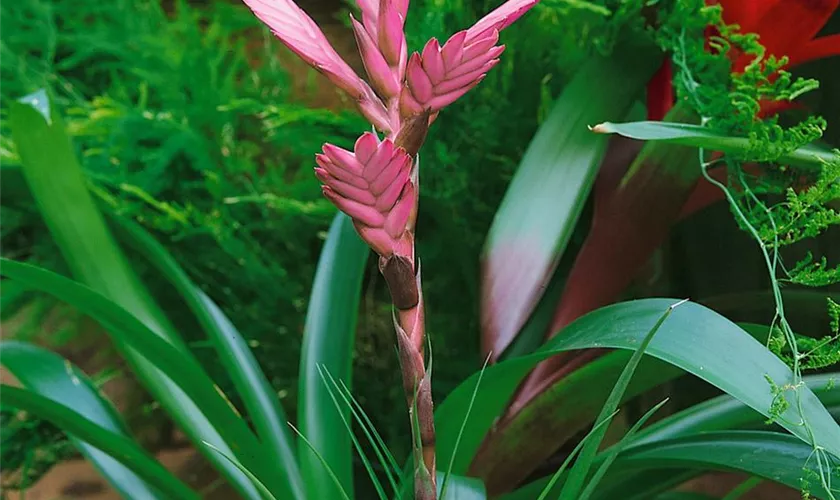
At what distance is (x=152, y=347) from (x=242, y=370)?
0.12 metres

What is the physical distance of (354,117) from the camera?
74 cm

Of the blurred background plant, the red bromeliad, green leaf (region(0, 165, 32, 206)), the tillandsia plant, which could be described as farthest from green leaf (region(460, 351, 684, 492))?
green leaf (region(0, 165, 32, 206))

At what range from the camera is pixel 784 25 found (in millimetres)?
531

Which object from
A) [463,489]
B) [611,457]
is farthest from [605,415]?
[463,489]

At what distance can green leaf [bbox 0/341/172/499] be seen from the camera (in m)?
0.61

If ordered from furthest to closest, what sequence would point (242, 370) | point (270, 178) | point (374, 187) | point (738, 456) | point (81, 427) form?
point (270, 178)
point (242, 370)
point (81, 427)
point (738, 456)
point (374, 187)

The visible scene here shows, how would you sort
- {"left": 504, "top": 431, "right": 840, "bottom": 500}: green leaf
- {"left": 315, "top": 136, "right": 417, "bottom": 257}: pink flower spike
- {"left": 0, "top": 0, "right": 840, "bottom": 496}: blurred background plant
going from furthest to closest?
1. {"left": 0, "top": 0, "right": 840, "bottom": 496}: blurred background plant
2. {"left": 504, "top": 431, "right": 840, "bottom": 500}: green leaf
3. {"left": 315, "top": 136, "right": 417, "bottom": 257}: pink flower spike

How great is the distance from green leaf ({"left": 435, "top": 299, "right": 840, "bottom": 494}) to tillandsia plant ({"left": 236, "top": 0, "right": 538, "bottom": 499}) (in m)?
0.12

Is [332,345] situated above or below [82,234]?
below

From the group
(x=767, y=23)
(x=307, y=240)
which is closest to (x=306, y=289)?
(x=307, y=240)

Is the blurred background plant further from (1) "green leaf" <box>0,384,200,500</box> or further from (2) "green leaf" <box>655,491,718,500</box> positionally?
(1) "green leaf" <box>0,384,200,500</box>

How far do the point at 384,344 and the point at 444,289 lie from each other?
14 cm

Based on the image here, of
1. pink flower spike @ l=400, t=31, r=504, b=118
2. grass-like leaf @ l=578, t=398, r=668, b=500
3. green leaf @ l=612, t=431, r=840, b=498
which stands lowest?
green leaf @ l=612, t=431, r=840, b=498

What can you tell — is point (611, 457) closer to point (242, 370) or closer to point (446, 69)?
point (446, 69)
